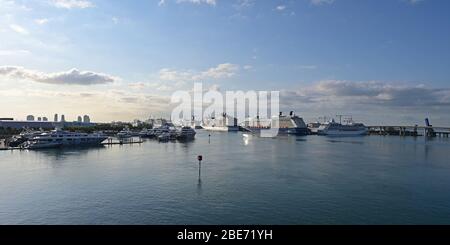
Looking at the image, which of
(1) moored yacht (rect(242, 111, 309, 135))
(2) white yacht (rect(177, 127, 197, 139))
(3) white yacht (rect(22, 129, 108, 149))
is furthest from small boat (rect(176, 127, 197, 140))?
(1) moored yacht (rect(242, 111, 309, 135))

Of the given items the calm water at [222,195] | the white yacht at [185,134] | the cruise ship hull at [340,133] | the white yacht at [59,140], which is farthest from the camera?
the cruise ship hull at [340,133]

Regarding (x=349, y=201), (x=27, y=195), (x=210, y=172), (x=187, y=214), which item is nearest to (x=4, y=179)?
(x=27, y=195)

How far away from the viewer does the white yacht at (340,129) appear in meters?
73.7

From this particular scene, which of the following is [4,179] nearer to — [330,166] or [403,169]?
[330,166]

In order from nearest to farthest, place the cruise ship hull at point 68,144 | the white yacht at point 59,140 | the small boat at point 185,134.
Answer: the cruise ship hull at point 68,144 → the white yacht at point 59,140 → the small boat at point 185,134

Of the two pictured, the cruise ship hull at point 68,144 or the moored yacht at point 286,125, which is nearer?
the cruise ship hull at point 68,144

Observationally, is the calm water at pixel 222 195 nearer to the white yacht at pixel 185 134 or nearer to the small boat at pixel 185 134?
the small boat at pixel 185 134

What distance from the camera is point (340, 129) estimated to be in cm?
7462

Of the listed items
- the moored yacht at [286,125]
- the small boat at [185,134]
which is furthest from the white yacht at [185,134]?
the moored yacht at [286,125]

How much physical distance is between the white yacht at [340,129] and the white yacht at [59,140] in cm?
5081

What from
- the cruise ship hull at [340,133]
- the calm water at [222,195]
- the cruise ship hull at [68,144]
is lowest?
the calm water at [222,195]

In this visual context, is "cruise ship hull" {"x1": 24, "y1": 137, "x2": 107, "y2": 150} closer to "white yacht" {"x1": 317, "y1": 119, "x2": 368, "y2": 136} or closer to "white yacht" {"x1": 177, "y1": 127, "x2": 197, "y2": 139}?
"white yacht" {"x1": 177, "y1": 127, "x2": 197, "y2": 139}
